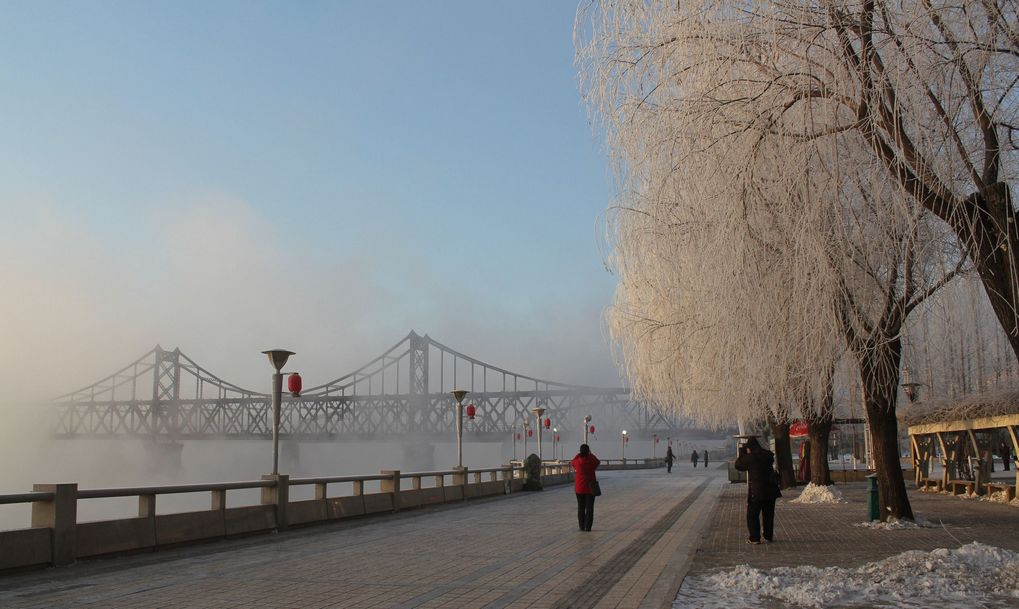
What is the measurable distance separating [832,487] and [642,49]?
56.4ft

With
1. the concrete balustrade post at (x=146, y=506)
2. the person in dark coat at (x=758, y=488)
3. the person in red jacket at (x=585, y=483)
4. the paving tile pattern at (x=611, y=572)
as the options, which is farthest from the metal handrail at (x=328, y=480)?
the person in dark coat at (x=758, y=488)

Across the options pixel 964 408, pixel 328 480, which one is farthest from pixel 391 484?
pixel 964 408

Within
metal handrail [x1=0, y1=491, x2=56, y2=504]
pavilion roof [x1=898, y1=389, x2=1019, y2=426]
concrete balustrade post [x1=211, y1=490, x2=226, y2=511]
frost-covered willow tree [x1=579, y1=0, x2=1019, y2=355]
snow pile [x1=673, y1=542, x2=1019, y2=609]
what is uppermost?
frost-covered willow tree [x1=579, y1=0, x2=1019, y2=355]

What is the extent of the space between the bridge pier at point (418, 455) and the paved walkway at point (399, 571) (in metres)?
123

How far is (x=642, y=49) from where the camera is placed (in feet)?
39.3

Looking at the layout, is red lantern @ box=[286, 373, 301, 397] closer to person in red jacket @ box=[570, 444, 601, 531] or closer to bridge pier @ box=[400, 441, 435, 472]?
person in red jacket @ box=[570, 444, 601, 531]

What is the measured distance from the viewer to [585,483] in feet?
57.8

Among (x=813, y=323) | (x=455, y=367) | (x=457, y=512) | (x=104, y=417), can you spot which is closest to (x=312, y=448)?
(x=104, y=417)

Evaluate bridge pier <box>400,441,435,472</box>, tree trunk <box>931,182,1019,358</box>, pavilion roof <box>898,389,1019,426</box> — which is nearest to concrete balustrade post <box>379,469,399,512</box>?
pavilion roof <box>898,389,1019,426</box>

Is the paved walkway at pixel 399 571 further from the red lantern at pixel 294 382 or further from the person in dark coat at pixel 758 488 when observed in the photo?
the red lantern at pixel 294 382

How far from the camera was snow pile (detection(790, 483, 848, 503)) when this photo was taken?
2433cm

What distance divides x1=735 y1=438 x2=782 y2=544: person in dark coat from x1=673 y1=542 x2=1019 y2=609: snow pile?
342 centimetres

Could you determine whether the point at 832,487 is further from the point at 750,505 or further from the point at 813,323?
the point at 813,323

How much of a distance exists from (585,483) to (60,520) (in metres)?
9.29
